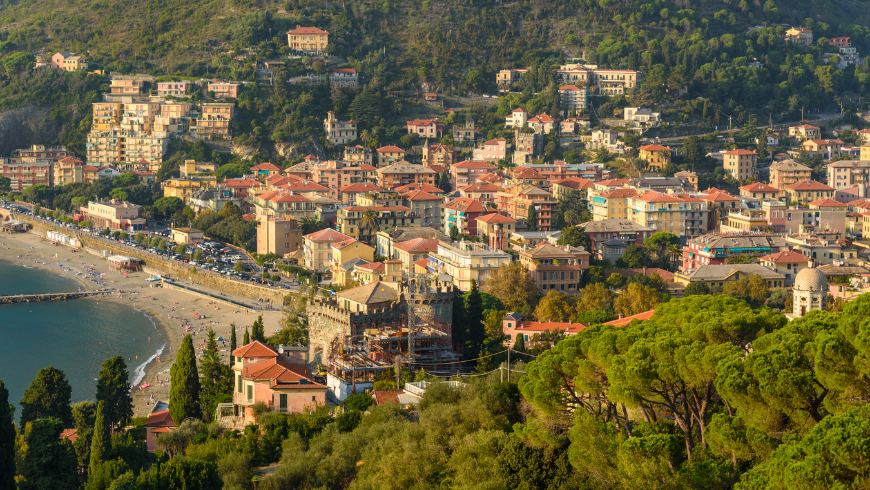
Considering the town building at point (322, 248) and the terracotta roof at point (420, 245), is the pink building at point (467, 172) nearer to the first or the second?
→ the town building at point (322, 248)

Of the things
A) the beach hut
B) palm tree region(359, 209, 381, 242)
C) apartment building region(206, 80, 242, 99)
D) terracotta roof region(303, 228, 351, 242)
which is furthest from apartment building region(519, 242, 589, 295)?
apartment building region(206, 80, 242, 99)

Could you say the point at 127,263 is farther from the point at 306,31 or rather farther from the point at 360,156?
the point at 306,31

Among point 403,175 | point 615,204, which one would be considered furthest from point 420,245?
point 403,175

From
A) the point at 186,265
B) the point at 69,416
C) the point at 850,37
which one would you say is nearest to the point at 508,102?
the point at 186,265

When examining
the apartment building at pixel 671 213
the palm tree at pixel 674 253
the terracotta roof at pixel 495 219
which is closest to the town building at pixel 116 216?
the terracotta roof at pixel 495 219

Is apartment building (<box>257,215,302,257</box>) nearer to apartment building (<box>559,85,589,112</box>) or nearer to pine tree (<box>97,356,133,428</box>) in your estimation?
pine tree (<box>97,356,133,428</box>)

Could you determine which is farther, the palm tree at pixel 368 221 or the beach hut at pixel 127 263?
the beach hut at pixel 127 263
